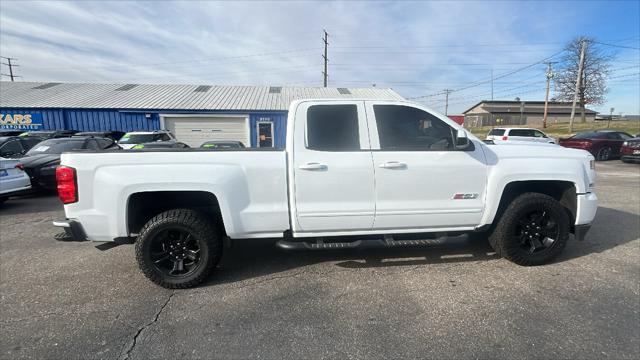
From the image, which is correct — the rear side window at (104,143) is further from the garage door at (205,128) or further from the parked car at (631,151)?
the parked car at (631,151)

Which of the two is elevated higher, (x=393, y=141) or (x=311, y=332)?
(x=393, y=141)

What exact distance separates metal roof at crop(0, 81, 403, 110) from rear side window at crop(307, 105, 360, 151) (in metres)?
17.7

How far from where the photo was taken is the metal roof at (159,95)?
2081 cm

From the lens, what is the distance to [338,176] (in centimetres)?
316

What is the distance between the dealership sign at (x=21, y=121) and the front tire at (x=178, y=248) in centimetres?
2483

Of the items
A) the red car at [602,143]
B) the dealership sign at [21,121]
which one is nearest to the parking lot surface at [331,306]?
the red car at [602,143]

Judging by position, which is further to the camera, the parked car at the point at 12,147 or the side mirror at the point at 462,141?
the parked car at the point at 12,147

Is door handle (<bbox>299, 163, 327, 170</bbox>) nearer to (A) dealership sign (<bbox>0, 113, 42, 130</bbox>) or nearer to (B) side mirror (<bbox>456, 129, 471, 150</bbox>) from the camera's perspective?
(B) side mirror (<bbox>456, 129, 471, 150</bbox>)

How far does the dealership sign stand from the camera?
67.3 feet

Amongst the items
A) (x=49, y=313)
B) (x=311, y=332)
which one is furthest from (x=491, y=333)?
(x=49, y=313)

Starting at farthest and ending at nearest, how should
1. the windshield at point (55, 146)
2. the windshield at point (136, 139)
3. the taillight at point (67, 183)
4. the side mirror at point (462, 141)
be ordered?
1. the windshield at point (136, 139)
2. the windshield at point (55, 146)
3. the side mirror at point (462, 141)
4. the taillight at point (67, 183)

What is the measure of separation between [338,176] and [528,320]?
6.88 ft

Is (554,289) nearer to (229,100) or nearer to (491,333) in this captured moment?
(491,333)

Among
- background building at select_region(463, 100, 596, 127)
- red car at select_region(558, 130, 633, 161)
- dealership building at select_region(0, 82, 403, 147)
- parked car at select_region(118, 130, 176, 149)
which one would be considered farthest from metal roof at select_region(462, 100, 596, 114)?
parked car at select_region(118, 130, 176, 149)
